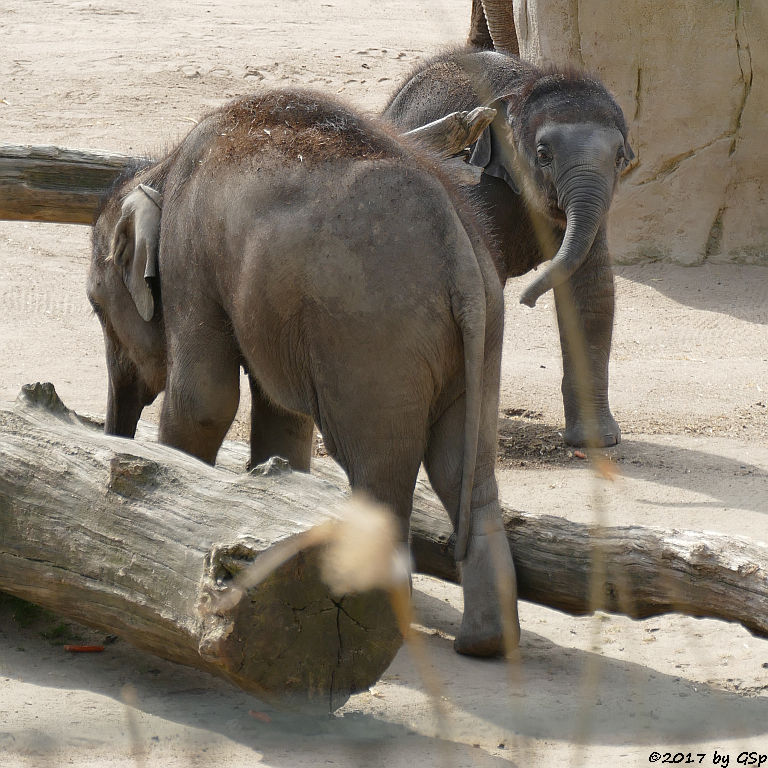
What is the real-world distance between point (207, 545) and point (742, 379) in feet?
16.3

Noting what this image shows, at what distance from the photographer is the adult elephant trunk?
33.0 ft

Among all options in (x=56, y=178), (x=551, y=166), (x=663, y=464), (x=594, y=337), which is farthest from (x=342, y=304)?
(x=594, y=337)

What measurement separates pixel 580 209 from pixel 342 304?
7.27 feet

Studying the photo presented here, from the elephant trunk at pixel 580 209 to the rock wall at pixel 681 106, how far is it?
404 centimetres

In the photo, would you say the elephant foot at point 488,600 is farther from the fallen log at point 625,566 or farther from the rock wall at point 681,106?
the rock wall at point 681,106

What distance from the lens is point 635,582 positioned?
341cm

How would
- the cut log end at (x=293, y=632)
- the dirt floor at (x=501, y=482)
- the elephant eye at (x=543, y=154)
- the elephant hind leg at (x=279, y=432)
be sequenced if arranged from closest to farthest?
1. the cut log end at (x=293, y=632)
2. the dirt floor at (x=501, y=482)
3. the elephant hind leg at (x=279, y=432)
4. the elephant eye at (x=543, y=154)

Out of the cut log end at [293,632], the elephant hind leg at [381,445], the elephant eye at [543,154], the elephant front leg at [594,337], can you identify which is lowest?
the elephant front leg at [594,337]

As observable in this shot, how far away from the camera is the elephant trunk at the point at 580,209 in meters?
4.94

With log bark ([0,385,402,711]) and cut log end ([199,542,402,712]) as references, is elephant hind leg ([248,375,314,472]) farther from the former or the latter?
cut log end ([199,542,402,712])

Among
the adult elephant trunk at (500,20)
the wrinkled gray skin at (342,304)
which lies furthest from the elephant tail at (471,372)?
the adult elephant trunk at (500,20)

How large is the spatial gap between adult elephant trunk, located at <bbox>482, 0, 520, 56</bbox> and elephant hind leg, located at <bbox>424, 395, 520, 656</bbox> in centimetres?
724

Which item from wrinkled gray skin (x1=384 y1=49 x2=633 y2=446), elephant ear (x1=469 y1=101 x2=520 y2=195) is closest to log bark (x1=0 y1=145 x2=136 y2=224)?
wrinkled gray skin (x1=384 y1=49 x2=633 y2=446)

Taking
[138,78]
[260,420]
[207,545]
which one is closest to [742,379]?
[260,420]
